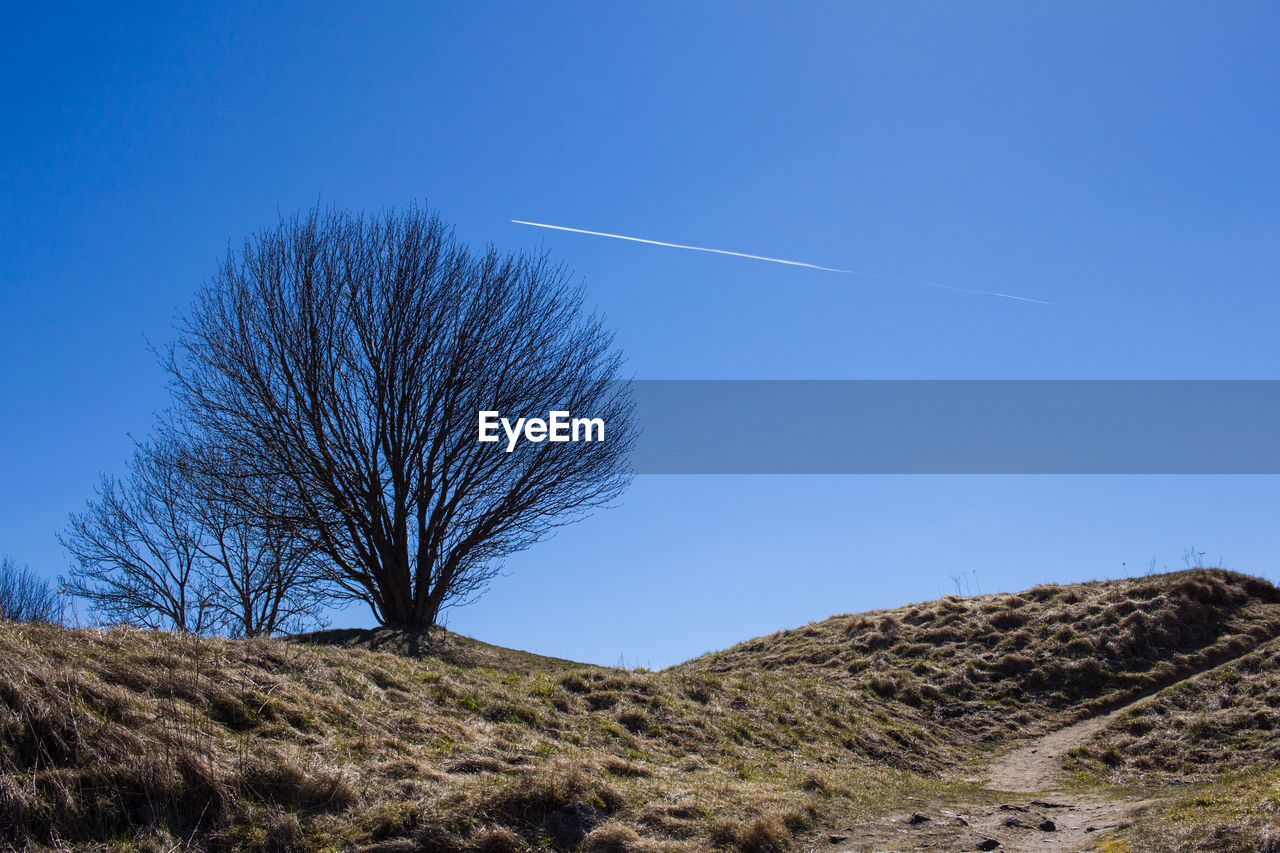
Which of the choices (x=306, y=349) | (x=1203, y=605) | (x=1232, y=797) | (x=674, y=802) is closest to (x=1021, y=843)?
(x=1232, y=797)

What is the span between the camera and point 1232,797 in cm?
816

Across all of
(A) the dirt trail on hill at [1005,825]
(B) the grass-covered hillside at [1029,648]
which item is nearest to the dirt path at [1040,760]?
(A) the dirt trail on hill at [1005,825]

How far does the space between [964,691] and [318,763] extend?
15.2m

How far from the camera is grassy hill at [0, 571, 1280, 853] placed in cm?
639

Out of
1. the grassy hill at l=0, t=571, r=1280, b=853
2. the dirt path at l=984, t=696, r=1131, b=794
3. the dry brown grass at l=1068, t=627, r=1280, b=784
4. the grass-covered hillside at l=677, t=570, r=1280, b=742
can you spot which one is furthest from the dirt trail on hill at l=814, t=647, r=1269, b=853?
the grass-covered hillside at l=677, t=570, r=1280, b=742

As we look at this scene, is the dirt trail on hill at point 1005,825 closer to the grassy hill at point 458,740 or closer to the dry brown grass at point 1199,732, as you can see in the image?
the grassy hill at point 458,740

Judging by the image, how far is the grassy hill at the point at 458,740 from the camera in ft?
21.0

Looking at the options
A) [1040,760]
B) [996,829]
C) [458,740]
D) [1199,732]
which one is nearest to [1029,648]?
[1199,732]

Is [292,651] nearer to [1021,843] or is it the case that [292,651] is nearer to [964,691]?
[1021,843]

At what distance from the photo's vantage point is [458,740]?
9.36 m

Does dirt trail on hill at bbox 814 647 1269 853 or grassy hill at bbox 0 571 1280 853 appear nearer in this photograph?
grassy hill at bbox 0 571 1280 853

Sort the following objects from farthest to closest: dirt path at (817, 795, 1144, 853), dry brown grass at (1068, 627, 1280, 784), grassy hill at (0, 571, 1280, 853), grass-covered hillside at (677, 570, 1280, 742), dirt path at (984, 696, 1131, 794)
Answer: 1. grass-covered hillside at (677, 570, 1280, 742)
2. dry brown grass at (1068, 627, 1280, 784)
3. dirt path at (984, 696, 1131, 794)
4. dirt path at (817, 795, 1144, 853)
5. grassy hill at (0, 571, 1280, 853)

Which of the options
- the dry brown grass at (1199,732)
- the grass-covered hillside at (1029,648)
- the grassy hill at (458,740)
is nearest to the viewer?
the grassy hill at (458,740)

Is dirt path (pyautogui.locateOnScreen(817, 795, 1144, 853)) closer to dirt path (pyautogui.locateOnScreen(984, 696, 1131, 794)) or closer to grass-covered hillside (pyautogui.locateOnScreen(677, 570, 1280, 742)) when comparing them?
dirt path (pyautogui.locateOnScreen(984, 696, 1131, 794))
